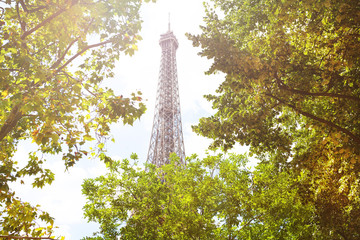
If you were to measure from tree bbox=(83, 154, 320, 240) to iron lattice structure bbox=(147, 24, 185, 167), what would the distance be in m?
26.2

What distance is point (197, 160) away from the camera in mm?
13383

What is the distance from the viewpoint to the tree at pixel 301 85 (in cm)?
552

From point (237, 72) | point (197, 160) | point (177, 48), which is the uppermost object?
point (177, 48)

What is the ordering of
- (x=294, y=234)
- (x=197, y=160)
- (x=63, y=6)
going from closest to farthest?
→ 1. (x=63, y=6)
2. (x=294, y=234)
3. (x=197, y=160)

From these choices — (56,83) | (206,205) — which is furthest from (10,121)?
(206,205)

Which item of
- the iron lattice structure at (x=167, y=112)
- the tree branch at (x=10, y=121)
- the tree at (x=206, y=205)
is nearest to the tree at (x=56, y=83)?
the tree branch at (x=10, y=121)

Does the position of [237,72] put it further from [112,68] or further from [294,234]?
[294,234]

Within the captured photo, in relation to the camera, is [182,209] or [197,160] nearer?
[182,209]

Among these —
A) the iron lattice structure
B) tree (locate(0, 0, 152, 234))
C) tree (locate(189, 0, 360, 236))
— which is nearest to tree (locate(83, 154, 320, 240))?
tree (locate(189, 0, 360, 236))

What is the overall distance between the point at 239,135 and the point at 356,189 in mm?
3305

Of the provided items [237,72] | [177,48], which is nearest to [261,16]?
[237,72]

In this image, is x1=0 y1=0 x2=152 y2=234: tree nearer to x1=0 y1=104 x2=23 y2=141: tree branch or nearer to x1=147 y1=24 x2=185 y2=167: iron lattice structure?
x1=0 y1=104 x2=23 y2=141: tree branch

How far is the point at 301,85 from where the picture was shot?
6137 mm

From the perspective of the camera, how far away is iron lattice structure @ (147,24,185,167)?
41.7 metres
